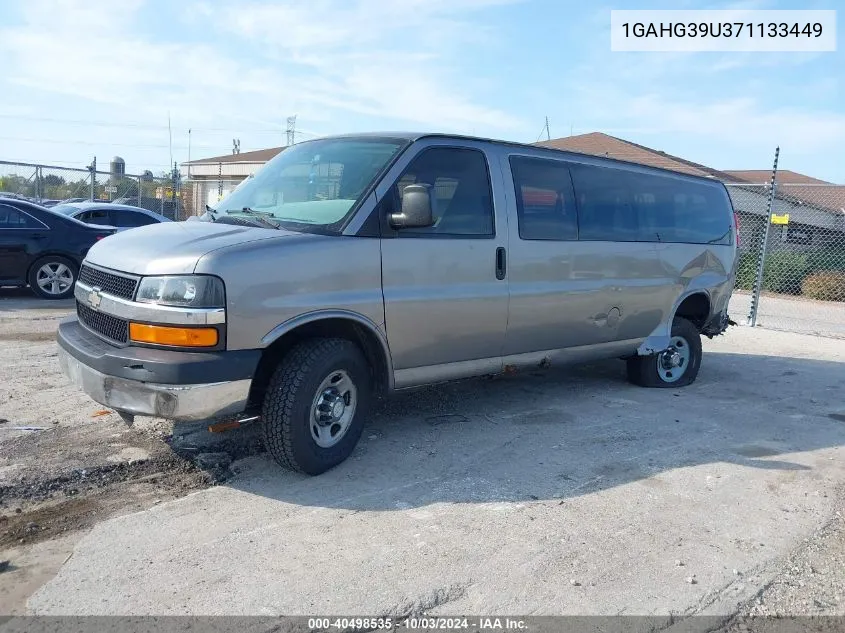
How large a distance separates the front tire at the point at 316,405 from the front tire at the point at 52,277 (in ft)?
26.8

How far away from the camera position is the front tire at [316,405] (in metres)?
4.11

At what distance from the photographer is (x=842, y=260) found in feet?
55.8

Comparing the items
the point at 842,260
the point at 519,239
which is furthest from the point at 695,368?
the point at 842,260

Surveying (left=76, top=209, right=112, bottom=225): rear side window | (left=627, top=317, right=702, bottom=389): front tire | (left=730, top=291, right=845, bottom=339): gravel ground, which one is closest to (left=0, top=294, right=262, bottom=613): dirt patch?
(left=627, top=317, right=702, bottom=389): front tire

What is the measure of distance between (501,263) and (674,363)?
2.92 m

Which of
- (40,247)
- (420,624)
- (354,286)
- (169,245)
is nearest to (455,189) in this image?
(354,286)

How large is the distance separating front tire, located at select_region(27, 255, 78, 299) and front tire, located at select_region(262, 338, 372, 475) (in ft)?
26.8

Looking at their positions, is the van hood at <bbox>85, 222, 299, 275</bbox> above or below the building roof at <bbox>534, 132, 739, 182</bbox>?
below

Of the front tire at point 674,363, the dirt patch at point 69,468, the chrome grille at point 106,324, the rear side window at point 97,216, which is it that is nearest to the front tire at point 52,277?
the rear side window at point 97,216

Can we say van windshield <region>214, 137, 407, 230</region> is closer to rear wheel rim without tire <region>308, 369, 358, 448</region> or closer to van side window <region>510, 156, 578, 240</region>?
rear wheel rim without tire <region>308, 369, 358, 448</region>

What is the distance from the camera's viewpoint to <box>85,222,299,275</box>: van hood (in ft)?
12.7

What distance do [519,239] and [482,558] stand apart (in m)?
2.55

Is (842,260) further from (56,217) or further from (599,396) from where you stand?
(56,217)

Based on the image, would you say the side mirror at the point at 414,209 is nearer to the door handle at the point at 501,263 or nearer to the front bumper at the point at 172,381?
the door handle at the point at 501,263
